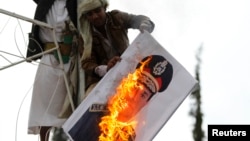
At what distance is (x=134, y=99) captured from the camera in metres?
5.50

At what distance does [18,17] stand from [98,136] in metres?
1.18

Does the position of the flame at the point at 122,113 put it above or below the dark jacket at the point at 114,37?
below

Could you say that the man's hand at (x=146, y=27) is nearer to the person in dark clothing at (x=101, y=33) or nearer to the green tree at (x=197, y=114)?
the person in dark clothing at (x=101, y=33)

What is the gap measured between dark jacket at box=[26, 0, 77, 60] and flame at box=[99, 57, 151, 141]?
36.0 inches

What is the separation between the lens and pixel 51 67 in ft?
20.9

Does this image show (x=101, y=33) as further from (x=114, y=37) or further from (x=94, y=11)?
(x=94, y=11)

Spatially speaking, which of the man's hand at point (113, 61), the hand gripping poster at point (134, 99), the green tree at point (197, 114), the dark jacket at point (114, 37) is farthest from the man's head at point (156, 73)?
the green tree at point (197, 114)

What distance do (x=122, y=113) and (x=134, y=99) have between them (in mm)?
141

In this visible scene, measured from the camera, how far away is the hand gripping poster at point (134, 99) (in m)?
5.39

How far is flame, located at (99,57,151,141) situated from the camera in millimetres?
5418

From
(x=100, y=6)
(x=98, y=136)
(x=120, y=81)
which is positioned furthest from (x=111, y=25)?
(x=98, y=136)

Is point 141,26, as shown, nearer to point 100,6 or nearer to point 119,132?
point 100,6

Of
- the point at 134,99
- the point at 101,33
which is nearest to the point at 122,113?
the point at 134,99

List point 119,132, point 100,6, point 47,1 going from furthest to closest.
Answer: point 47,1 → point 100,6 → point 119,132
